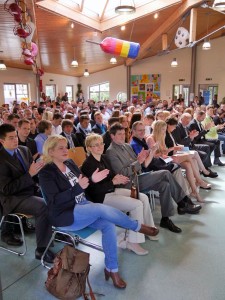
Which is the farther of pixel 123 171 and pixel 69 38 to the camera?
pixel 69 38

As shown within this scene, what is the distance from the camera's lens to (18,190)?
247 centimetres

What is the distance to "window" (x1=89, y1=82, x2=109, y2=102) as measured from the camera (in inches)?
690

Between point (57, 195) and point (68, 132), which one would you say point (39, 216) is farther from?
point (68, 132)

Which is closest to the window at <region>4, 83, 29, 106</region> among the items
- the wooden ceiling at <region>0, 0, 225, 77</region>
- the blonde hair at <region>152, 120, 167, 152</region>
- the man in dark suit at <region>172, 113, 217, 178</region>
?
the wooden ceiling at <region>0, 0, 225, 77</region>

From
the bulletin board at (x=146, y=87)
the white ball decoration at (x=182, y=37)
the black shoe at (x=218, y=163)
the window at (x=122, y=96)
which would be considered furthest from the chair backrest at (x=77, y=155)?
the window at (x=122, y=96)

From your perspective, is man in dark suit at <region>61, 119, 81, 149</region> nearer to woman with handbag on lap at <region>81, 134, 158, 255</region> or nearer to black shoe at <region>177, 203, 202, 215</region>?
woman with handbag on lap at <region>81, 134, 158, 255</region>

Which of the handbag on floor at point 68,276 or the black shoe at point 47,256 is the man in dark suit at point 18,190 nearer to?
the black shoe at point 47,256

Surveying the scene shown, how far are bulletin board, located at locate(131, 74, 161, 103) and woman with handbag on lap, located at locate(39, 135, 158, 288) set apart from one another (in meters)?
12.8

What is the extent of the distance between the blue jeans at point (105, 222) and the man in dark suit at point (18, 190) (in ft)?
1.09

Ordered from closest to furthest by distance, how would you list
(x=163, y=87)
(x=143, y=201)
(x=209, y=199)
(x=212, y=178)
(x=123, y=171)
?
(x=143, y=201)
(x=123, y=171)
(x=209, y=199)
(x=212, y=178)
(x=163, y=87)

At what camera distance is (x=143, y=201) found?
2.66 meters

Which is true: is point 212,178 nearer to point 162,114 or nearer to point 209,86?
point 162,114

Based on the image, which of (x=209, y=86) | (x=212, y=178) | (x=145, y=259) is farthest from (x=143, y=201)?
(x=209, y=86)

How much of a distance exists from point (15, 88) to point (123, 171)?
12905 mm
